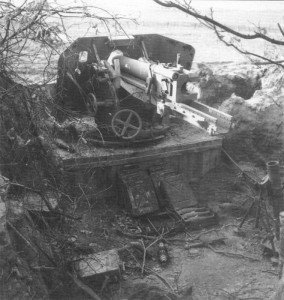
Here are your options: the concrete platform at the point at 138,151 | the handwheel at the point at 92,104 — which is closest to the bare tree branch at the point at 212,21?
the concrete platform at the point at 138,151

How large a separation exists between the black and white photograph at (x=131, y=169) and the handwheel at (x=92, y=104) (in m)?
0.05

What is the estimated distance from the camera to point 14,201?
443cm

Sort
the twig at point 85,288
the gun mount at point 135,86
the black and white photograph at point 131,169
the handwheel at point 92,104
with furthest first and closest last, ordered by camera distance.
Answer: the handwheel at point 92,104 < the gun mount at point 135,86 < the twig at point 85,288 < the black and white photograph at point 131,169

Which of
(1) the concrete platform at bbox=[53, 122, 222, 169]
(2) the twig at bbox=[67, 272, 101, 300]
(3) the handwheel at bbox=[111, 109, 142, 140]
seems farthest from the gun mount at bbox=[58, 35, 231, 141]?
(2) the twig at bbox=[67, 272, 101, 300]

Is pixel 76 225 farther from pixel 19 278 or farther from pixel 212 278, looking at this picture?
pixel 19 278

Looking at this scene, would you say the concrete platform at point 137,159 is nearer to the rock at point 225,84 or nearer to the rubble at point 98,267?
the rubble at point 98,267

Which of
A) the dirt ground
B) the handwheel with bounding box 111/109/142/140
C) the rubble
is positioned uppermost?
the handwheel with bounding box 111/109/142/140

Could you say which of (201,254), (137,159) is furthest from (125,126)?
(201,254)

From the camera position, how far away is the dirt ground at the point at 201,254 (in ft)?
17.9

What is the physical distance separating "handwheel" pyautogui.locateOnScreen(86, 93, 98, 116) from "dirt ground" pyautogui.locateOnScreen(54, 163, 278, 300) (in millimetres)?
1705

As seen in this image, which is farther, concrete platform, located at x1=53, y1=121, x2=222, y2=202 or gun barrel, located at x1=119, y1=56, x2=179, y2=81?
concrete platform, located at x1=53, y1=121, x2=222, y2=202

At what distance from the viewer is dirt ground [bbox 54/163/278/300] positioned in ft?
17.9

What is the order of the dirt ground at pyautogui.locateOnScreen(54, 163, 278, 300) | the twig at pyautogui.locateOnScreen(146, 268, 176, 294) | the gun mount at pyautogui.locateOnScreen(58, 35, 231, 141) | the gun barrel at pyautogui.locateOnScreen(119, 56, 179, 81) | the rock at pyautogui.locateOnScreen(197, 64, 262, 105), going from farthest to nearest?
1. the rock at pyautogui.locateOnScreen(197, 64, 262, 105)
2. the gun mount at pyautogui.locateOnScreen(58, 35, 231, 141)
3. the gun barrel at pyautogui.locateOnScreen(119, 56, 179, 81)
4. the dirt ground at pyautogui.locateOnScreen(54, 163, 278, 300)
5. the twig at pyautogui.locateOnScreen(146, 268, 176, 294)

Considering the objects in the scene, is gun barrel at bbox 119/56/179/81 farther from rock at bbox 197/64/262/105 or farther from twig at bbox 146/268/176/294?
twig at bbox 146/268/176/294
